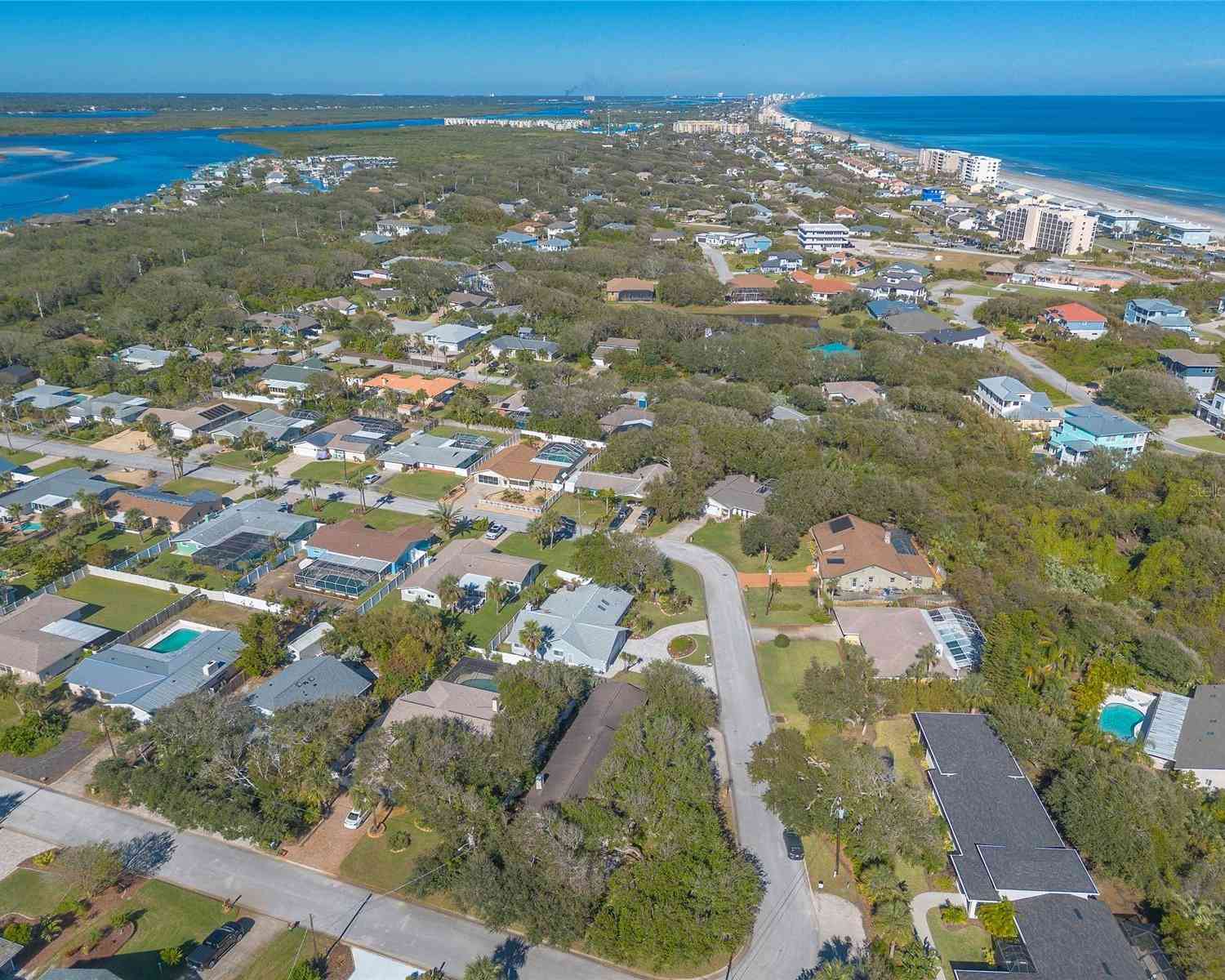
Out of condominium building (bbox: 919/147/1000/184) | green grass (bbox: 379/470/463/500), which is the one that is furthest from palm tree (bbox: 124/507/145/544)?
condominium building (bbox: 919/147/1000/184)

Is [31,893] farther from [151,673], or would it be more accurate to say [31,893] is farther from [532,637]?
[532,637]

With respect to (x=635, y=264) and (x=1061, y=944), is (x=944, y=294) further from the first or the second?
(x=1061, y=944)

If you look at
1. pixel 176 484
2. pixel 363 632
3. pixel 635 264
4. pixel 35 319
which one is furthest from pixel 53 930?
pixel 635 264

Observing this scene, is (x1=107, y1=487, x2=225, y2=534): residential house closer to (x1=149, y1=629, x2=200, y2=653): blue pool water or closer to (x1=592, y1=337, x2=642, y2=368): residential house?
(x1=149, y1=629, x2=200, y2=653): blue pool water

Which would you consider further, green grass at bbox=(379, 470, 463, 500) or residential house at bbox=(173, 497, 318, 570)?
green grass at bbox=(379, 470, 463, 500)

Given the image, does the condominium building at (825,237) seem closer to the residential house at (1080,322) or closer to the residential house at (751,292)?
the residential house at (751,292)
